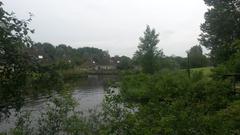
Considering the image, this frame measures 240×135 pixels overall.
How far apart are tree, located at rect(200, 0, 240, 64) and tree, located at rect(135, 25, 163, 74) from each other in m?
18.7

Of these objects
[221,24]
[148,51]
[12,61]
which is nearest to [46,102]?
[12,61]

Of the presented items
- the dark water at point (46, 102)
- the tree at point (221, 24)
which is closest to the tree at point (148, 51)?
the tree at point (221, 24)

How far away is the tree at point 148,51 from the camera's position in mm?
55000

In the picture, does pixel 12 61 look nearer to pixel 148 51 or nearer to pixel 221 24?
pixel 221 24

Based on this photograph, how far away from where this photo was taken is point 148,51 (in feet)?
180

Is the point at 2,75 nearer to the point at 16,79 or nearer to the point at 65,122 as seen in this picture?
the point at 16,79

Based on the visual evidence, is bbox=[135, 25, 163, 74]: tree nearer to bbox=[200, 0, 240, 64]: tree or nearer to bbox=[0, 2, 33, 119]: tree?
bbox=[200, 0, 240, 64]: tree

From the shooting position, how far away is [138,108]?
6195 mm

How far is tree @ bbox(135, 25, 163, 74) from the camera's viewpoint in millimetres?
55000

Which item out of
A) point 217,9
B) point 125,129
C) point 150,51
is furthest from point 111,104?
point 150,51

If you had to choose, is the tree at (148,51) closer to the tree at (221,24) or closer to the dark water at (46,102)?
the tree at (221,24)

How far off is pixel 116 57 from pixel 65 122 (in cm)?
14748

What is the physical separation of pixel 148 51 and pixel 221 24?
70.5 ft

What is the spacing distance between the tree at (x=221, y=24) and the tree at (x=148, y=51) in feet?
61.4
